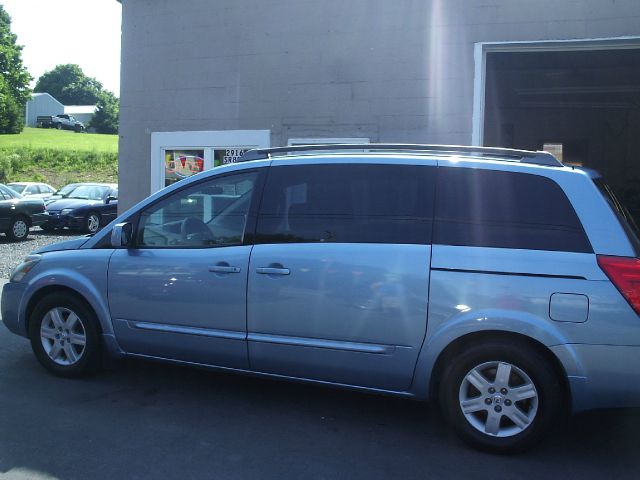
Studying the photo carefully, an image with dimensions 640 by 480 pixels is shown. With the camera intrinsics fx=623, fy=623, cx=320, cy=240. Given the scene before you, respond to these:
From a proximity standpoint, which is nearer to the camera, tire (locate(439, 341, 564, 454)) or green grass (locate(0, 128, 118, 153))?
tire (locate(439, 341, 564, 454))

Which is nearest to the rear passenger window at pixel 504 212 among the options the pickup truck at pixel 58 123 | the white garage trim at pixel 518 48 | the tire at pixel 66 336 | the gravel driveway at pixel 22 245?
the tire at pixel 66 336

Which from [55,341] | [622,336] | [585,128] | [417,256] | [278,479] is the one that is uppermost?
[585,128]

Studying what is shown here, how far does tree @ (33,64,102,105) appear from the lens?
359 ft

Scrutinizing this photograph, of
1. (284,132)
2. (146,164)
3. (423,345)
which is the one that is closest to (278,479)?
(423,345)

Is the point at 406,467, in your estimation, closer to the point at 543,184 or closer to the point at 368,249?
the point at 368,249

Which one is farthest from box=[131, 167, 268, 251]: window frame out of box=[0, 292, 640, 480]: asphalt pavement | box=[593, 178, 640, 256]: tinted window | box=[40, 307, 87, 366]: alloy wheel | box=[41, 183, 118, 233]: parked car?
box=[41, 183, 118, 233]: parked car

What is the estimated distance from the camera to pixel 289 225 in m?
4.54

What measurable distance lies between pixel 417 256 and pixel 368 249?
1.12ft

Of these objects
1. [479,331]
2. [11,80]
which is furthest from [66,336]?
[11,80]

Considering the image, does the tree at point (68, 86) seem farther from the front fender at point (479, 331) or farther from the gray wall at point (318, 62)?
the front fender at point (479, 331)

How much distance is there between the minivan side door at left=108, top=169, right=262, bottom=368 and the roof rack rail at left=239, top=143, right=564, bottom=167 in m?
0.33

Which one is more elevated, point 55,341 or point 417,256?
point 417,256

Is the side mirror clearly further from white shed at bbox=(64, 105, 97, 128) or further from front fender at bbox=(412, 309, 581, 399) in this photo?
white shed at bbox=(64, 105, 97, 128)

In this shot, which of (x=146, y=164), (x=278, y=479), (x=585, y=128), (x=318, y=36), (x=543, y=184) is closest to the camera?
(x=278, y=479)
